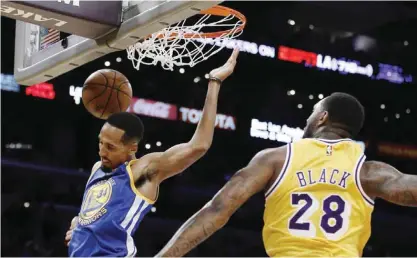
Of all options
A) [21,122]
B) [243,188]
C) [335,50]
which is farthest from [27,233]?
[243,188]

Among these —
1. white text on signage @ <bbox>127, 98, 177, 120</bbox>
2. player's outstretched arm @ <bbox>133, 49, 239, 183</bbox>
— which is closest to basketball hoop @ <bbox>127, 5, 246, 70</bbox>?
player's outstretched arm @ <bbox>133, 49, 239, 183</bbox>

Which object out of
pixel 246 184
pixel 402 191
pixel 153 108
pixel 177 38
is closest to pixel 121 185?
pixel 246 184

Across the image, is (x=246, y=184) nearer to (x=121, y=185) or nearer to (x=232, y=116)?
(x=121, y=185)

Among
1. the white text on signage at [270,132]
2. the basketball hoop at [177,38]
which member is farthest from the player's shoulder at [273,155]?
the white text on signage at [270,132]

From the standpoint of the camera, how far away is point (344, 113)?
3.15 m

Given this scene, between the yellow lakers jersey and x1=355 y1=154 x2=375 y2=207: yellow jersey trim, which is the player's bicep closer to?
the yellow lakers jersey

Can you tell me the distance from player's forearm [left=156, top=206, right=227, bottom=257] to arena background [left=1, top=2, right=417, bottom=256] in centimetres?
732

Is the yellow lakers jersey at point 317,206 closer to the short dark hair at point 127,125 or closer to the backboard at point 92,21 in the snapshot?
the short dark hair at point 127,125

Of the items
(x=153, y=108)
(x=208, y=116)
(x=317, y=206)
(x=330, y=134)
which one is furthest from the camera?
(x=153, y=108)

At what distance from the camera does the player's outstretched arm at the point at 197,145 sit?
325 cm

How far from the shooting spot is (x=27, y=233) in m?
10.2

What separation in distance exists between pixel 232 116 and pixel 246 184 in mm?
8672

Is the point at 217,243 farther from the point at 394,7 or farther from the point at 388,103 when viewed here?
the point at 394,7

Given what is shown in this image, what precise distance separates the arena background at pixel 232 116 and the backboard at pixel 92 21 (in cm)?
593
